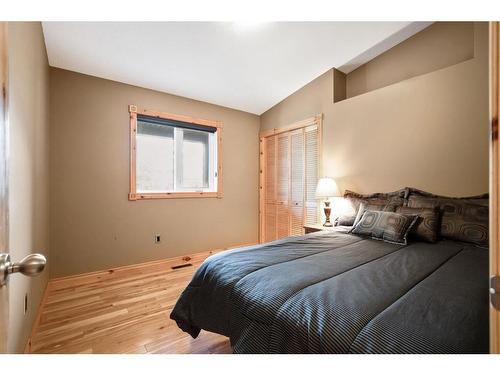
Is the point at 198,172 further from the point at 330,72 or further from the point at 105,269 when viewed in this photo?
the point at 330,72

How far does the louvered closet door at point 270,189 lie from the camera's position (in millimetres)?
4051

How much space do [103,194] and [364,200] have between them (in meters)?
3.03

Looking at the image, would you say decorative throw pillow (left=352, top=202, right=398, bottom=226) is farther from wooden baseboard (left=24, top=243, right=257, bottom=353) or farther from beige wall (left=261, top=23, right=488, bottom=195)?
wooden baseboard (left=24, top=243, right=257, bottom=353)

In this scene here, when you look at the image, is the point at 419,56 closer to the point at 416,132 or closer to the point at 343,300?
the point at 416,132

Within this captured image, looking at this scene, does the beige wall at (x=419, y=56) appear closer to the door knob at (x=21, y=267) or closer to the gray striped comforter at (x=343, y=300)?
the gray striped comforter at (x=343, y=300)

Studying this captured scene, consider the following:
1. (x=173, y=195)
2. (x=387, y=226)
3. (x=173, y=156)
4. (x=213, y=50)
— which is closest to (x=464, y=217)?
(x=387, y=226)

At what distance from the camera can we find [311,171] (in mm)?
3479

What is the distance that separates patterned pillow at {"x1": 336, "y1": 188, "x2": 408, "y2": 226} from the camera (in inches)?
94.8

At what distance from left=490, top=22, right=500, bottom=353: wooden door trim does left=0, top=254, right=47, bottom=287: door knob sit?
0.94m

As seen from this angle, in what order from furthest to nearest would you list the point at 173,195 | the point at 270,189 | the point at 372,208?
the point at 270,189 → the point at 173,195 → the point at 372,208

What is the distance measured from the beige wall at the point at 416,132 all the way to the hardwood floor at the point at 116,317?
7.74 ft
